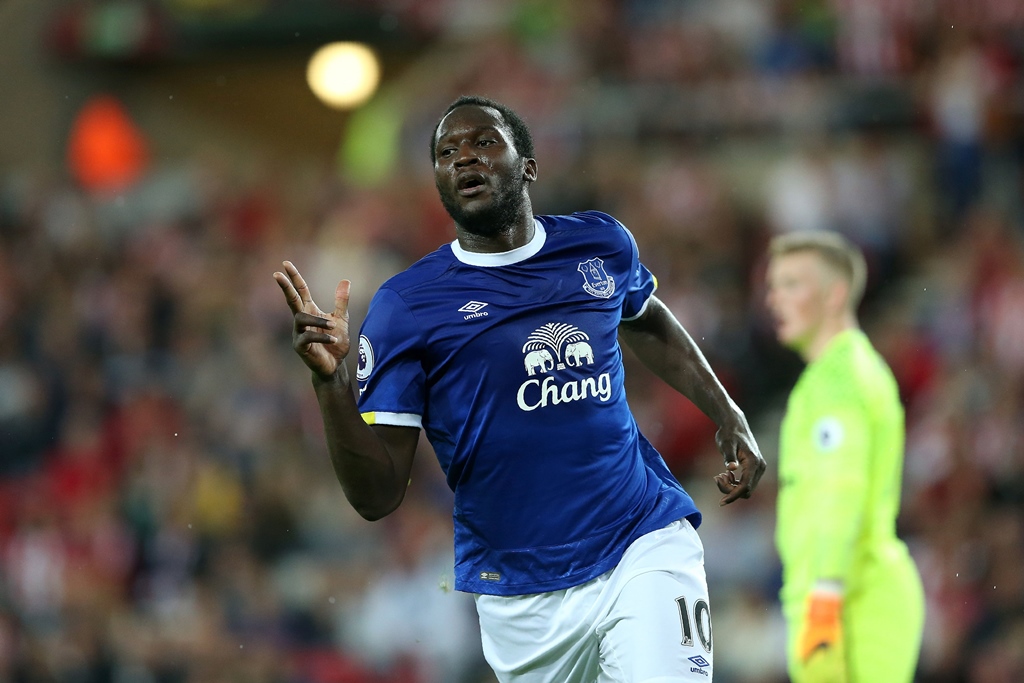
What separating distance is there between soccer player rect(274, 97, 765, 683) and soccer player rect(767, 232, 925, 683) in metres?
1.46

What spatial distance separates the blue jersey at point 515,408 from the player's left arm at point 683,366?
14.9 inches

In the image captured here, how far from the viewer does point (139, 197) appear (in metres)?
15.3

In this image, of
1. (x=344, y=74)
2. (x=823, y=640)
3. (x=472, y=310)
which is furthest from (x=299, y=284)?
(x=344, y=74)

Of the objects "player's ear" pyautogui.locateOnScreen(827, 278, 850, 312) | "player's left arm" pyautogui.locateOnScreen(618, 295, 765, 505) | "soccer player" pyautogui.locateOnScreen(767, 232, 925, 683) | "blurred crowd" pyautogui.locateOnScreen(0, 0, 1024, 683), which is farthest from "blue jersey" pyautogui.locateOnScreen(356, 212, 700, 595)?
"blurred crowd" pyautogui.locateOnScreen(0, 0, 1024, 683)

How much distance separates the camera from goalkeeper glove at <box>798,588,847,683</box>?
5520 millimetres

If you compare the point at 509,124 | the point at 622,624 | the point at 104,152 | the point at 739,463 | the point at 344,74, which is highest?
the point at 344,74

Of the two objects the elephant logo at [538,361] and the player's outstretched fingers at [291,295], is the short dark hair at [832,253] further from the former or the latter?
the player's outstretched fingers at [291,295]

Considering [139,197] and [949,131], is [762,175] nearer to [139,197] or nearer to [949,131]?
[949,131]

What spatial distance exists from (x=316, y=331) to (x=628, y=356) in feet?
22.2

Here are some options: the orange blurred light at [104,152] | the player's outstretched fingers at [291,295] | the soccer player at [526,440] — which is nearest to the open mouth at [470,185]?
the soccer player at [526,440]

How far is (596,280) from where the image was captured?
4.25 meters

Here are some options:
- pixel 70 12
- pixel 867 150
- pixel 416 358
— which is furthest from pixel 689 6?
pixel 416 358

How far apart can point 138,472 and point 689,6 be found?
6351 mm

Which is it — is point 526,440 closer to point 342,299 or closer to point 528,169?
point 342,299
